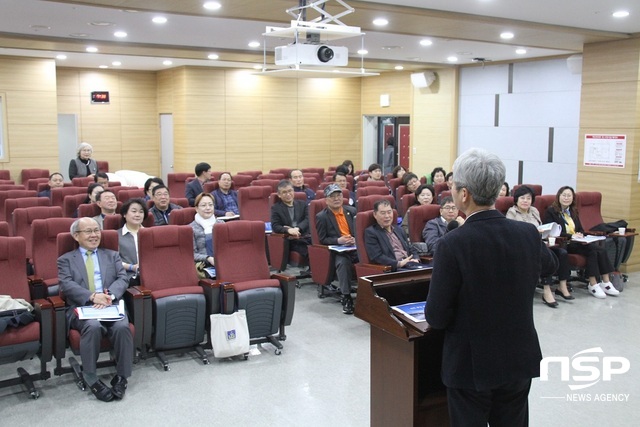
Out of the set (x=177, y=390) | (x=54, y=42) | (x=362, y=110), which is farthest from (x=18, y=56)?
(x=177, y=390)

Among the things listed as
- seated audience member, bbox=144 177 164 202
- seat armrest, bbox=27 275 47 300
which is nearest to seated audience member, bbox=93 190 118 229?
seated audience member, bbox=144 177 164 202

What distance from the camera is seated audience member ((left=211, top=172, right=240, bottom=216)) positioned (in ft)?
30.9

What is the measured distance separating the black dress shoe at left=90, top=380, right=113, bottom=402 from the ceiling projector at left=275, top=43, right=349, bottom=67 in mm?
3387

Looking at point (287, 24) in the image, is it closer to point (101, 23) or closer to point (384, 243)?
point (101, 23)

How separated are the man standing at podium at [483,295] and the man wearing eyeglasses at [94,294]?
296 cm

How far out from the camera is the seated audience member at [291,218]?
773 cm

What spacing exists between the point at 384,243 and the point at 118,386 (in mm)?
2893

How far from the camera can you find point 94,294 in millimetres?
4922

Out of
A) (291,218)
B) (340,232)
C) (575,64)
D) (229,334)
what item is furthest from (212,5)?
(575,64)

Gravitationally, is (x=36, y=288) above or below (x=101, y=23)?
below

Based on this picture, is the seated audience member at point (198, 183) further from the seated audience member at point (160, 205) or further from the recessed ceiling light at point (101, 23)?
the seated audience member at point (160, 205)

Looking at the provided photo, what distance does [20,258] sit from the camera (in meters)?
5.09

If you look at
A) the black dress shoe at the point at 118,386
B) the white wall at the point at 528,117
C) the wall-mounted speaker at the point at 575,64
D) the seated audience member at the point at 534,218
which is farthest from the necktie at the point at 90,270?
the white wall at the point at 528,117

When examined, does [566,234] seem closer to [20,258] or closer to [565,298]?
[565,298]
